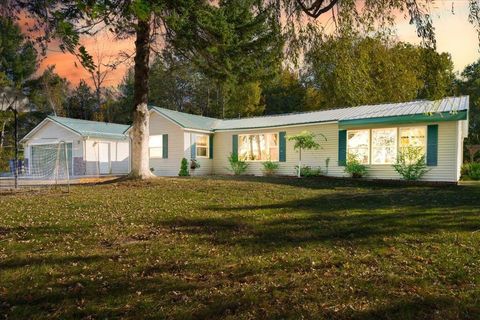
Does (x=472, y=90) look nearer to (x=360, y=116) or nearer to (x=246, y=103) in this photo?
(x=246, y=103)

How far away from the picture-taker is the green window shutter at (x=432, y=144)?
49.8ft

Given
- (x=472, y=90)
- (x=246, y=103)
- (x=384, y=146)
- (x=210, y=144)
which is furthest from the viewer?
(x=246, y=103)

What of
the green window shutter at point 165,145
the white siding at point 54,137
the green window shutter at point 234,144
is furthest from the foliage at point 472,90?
the white siding at point 54,137

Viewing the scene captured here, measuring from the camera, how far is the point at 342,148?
57.7ft

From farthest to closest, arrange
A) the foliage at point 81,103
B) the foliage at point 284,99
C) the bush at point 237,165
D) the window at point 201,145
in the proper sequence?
the foliage at point 81,103
the foliage at point 284,99
the window at point 201,145
the bush at point 237,165

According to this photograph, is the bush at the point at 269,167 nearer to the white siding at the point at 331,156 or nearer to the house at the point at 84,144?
the white siding at the point at 331,156

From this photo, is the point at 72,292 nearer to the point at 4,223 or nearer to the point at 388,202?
the point at 4,223

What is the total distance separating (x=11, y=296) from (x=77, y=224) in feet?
10.5

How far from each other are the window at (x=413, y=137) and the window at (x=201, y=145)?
1122 cm

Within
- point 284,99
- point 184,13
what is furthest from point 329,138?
point 284,99

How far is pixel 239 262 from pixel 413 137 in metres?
14.2

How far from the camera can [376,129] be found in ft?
56.2

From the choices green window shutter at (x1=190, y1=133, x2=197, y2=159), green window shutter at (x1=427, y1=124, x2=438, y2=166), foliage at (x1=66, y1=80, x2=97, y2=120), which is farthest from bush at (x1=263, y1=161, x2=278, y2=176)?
foliage at (x1=66, y1=80, x2=97, y2=120)

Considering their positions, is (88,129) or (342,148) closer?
(342,148)
